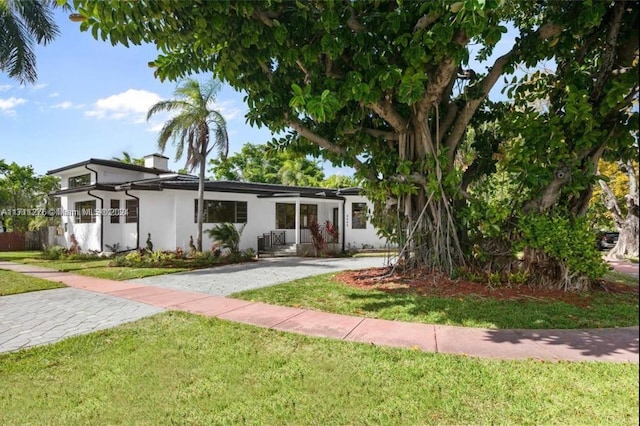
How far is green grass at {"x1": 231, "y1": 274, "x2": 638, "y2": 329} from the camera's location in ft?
17.0

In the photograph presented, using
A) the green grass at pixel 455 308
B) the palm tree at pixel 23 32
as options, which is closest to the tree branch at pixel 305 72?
the green grass at pixel 455 308

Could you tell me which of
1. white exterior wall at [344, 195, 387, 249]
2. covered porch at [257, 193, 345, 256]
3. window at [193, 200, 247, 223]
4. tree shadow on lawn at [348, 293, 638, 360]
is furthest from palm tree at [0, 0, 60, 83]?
tree shadow on lawn at [348, 293, 638, 360]

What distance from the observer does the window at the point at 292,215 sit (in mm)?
19469

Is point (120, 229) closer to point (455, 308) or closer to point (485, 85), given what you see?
point (455, 308)

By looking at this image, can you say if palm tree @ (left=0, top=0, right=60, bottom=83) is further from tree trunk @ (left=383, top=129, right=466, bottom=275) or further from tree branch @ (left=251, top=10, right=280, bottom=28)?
tree trunk @ (left=383, top=129, right=466, bottom=275)

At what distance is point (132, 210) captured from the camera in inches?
664

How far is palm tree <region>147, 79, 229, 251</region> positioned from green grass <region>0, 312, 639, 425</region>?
432 inches

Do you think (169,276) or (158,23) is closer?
(158,23)

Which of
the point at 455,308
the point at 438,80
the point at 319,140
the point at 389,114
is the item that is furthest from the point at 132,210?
the point at 455,308

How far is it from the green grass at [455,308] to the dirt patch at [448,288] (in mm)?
190

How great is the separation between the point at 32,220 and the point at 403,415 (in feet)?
91.4

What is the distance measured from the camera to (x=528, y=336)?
473 cm

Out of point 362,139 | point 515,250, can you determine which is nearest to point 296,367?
point 515,250

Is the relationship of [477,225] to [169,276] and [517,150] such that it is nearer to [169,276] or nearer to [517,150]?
[517,150]
